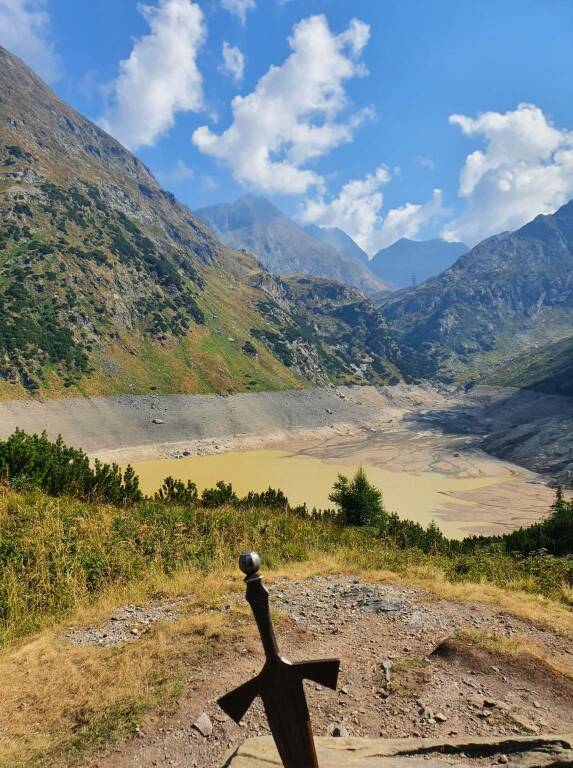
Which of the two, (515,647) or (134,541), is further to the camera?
(134,541)

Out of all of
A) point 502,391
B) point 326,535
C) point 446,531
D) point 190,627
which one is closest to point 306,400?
point 446,531

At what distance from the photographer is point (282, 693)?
2.89m

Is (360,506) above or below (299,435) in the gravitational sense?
above

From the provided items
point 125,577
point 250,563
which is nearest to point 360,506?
point 125,577

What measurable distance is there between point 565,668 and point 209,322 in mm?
156594

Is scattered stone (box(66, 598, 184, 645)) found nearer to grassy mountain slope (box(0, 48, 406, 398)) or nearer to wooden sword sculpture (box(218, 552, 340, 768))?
wooden sword sculpture (box(218, 552, 340, 768))

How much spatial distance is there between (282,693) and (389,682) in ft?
14.8

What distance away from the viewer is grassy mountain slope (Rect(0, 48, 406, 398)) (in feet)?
306

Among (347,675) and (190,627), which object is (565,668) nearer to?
(347,675)

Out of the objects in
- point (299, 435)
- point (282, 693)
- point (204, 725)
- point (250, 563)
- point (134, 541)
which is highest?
point (250, 563)

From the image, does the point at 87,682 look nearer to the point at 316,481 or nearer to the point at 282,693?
the point at 282,693

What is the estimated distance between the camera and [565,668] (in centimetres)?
683

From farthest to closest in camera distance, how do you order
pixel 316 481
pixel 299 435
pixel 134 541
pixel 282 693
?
pixel 299 435 < pixel 316 481 < pixel 134 541 < pixel 282 693

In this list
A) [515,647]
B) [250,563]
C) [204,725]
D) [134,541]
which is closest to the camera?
[250,563]
